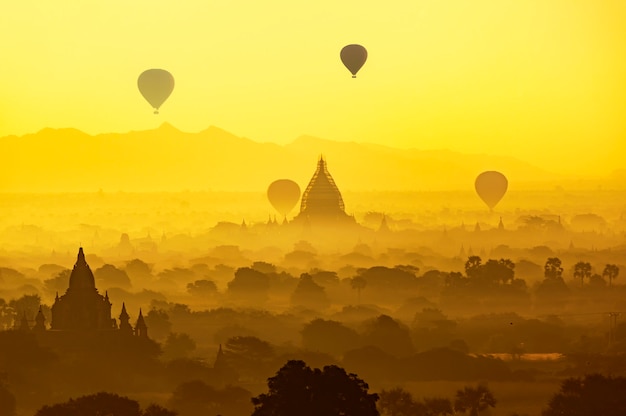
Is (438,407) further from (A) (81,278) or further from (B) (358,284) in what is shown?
(B) (358,284)

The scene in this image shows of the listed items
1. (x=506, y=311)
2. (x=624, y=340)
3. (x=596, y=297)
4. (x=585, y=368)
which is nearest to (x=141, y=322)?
(x=585, y=368)

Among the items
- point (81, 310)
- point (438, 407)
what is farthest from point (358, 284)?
point (438, 407)

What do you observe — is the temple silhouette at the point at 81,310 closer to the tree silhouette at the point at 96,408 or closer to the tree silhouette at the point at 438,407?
the tree silhouette at the point at 96,408

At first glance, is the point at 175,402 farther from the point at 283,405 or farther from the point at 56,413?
the point at 283,405

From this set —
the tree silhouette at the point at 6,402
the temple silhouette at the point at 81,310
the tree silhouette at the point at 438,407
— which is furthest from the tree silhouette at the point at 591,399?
the temple silhouette at the point at 81,310

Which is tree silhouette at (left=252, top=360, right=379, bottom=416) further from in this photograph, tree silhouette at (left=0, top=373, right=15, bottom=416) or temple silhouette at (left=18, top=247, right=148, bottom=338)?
temple silhouette at (left=18, top=247, right=148, bottom=338)

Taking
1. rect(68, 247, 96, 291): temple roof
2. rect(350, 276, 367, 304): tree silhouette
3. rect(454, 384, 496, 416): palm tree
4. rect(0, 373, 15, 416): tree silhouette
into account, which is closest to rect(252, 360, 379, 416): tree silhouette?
rect(454, 384, 496, 416): palm tree
